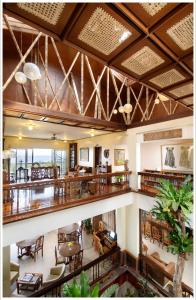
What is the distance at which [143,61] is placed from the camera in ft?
4.72

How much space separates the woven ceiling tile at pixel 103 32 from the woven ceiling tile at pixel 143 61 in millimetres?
185

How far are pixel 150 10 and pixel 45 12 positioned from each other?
0.65m

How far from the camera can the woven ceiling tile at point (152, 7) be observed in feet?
3.32

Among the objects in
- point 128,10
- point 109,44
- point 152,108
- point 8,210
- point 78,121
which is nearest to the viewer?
point 128,10

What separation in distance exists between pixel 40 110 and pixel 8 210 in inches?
100

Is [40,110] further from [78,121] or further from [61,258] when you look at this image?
[61,258]

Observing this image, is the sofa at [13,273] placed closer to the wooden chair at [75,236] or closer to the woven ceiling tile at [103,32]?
the wooden chair at [75,236]

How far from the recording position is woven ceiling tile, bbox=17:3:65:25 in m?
1.00

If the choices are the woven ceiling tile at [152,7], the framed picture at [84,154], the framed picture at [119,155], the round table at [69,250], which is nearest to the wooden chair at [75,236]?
the round table at [69,250]

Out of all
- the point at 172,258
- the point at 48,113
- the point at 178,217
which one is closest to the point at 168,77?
the point at 178,217

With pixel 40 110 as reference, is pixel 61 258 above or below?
below

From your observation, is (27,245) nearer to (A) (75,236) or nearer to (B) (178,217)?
(A) (75,236)

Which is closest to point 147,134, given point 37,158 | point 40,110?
point 40,110

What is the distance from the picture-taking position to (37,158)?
1119 cm
